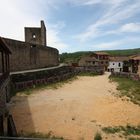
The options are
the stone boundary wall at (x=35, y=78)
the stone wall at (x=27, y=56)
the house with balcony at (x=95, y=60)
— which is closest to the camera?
the stone boundary wall at (x=35, y=78)

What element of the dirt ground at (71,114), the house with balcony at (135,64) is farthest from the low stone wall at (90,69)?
the dirt ground at (71,114)

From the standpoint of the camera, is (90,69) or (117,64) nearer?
(90,69)

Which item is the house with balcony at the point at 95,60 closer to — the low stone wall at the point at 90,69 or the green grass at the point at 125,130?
the low stone wall at the point at 90,69

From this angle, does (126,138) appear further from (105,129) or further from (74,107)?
(74,107)

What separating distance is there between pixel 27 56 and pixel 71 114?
721 inches

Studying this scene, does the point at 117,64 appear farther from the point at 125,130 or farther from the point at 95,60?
the point at 125,130

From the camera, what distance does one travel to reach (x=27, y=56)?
3228 centimetres

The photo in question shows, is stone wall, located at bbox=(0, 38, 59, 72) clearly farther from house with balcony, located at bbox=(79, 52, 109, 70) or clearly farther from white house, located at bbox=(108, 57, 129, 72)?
white house, located at bbox=(108, 57, 129, 72)

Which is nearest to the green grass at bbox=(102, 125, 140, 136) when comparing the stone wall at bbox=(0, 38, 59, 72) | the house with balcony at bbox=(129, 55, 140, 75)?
the stone wall at bbox=(0, 38, 59, 72)

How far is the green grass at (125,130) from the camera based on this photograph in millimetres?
12109

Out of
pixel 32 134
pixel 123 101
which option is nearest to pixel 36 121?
pixel 32 134

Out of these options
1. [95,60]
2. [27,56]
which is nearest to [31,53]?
[27,56]

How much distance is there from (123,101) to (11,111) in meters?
9.45

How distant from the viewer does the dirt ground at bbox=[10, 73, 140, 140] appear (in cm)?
1257
